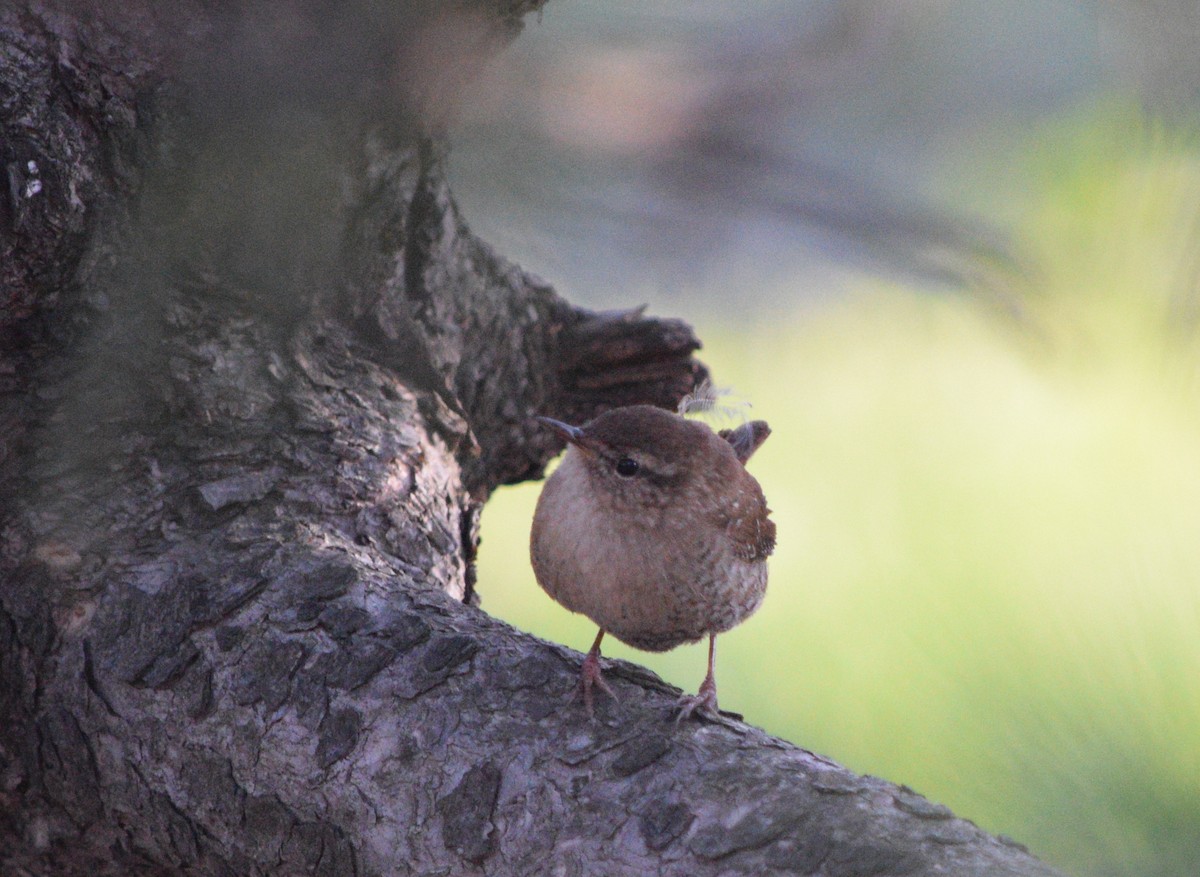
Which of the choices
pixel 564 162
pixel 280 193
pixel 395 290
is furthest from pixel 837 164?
pixel 395 290

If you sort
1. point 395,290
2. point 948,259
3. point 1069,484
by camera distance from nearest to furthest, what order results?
point 1069,484
point 948,259
point 395,290

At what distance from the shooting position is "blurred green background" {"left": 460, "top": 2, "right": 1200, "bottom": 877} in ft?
2.47

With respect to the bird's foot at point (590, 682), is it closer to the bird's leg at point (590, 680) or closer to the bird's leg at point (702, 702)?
the bird's leg at point (590, 680)

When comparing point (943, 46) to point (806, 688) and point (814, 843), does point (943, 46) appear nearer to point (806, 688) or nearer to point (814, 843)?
point (806, 688)

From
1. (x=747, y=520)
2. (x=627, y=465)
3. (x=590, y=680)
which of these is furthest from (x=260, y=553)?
(x=747, y=520)

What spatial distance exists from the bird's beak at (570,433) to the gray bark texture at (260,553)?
403 millimetres

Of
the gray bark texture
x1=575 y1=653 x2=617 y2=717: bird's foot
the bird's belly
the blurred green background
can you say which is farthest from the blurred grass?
the bird's belly

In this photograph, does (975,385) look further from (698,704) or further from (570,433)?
(570,433)

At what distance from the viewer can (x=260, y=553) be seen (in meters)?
2.02

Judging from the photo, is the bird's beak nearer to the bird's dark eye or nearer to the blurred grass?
the bird's dark eye

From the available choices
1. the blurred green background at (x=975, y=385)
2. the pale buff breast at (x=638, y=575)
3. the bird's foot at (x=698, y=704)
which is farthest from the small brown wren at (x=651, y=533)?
the blurred green background at (x=975, y=385)

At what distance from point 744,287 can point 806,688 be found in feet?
1.42

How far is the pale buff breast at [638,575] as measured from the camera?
2408 mm

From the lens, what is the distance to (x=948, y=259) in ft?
3.06
